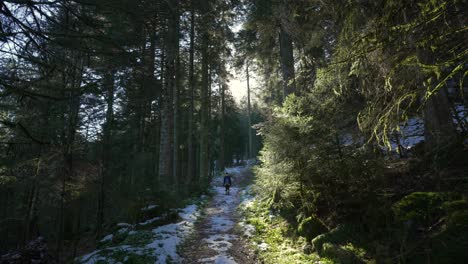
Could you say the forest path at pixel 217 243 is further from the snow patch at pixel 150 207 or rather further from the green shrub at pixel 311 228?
the snow patch at pixel 150 207

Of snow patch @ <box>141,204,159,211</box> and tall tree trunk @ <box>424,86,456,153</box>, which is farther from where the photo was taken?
snow patch @ <box>141,204,159,211</box>

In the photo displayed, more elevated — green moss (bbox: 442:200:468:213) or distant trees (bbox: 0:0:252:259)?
distant trees (bbox: 0:0:252:259)

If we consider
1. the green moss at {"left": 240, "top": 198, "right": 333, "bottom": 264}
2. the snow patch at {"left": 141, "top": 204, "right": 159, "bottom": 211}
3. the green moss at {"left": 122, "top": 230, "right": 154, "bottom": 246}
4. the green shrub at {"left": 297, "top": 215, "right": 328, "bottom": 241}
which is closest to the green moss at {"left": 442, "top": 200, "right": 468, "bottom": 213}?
the green moss at {"left": 240, "top": 198, "right": 333, "bottom": 264}

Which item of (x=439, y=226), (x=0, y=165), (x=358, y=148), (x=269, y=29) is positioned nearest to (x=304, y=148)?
(x=358, y=148)

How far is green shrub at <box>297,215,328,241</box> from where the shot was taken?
6133 mm

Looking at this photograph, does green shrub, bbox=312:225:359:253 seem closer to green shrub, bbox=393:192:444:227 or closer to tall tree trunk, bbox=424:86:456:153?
green shrub, bbox=393:192:444:227

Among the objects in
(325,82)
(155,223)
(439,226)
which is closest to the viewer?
(439,226)

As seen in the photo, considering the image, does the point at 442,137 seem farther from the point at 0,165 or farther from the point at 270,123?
the point at 0,165

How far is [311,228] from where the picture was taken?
6.23m

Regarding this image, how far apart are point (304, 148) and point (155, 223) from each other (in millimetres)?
6098

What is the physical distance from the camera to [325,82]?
6.08 meters

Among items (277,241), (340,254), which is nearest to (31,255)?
(277,241)

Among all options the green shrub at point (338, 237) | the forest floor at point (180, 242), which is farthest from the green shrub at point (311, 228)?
the forest floor at point (180, 242)

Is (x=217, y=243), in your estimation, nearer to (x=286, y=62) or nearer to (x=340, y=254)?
(x=340, y=254)
